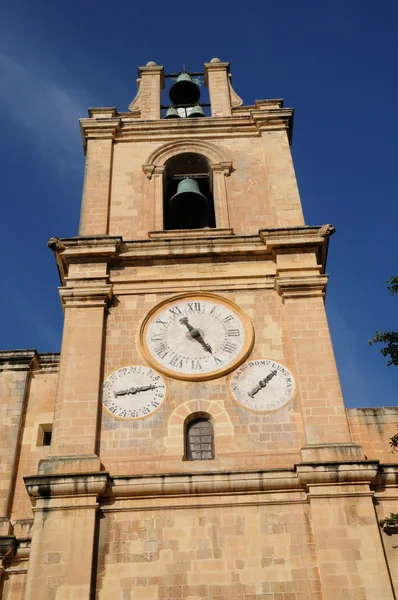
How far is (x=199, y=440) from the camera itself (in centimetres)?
1373

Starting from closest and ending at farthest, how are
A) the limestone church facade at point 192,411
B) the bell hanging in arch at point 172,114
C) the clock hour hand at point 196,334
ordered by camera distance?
the limestone church facade at point 192,411, the clock hour hand at point 196,334, the bell hanging in arch at point 172,114

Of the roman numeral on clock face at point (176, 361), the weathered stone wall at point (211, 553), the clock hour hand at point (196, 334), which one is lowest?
the weathered stone wall at point (211, 553)

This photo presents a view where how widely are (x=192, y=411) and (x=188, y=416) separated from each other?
0.40 ft

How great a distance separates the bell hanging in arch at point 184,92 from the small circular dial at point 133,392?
11790 millimetres

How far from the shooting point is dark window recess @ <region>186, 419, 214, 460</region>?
1354 centimetres

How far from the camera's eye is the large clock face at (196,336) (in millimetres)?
14664

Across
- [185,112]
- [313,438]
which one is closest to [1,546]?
[313,438]

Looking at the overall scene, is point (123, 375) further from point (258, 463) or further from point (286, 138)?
point (286, 138)

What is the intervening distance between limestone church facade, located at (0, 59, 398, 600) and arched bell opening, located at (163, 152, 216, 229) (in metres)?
0.06

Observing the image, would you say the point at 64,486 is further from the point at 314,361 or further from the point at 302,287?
the point at 302,287

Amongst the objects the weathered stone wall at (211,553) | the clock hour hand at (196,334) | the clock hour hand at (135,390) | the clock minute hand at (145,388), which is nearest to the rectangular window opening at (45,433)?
the clock hour hand at (135,390)

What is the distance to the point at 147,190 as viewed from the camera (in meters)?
18.8

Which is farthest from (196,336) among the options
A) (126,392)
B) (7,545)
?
(7,545)

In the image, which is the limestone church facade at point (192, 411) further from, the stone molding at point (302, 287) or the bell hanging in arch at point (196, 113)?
the bell hanging in arch at point (196, 113)
